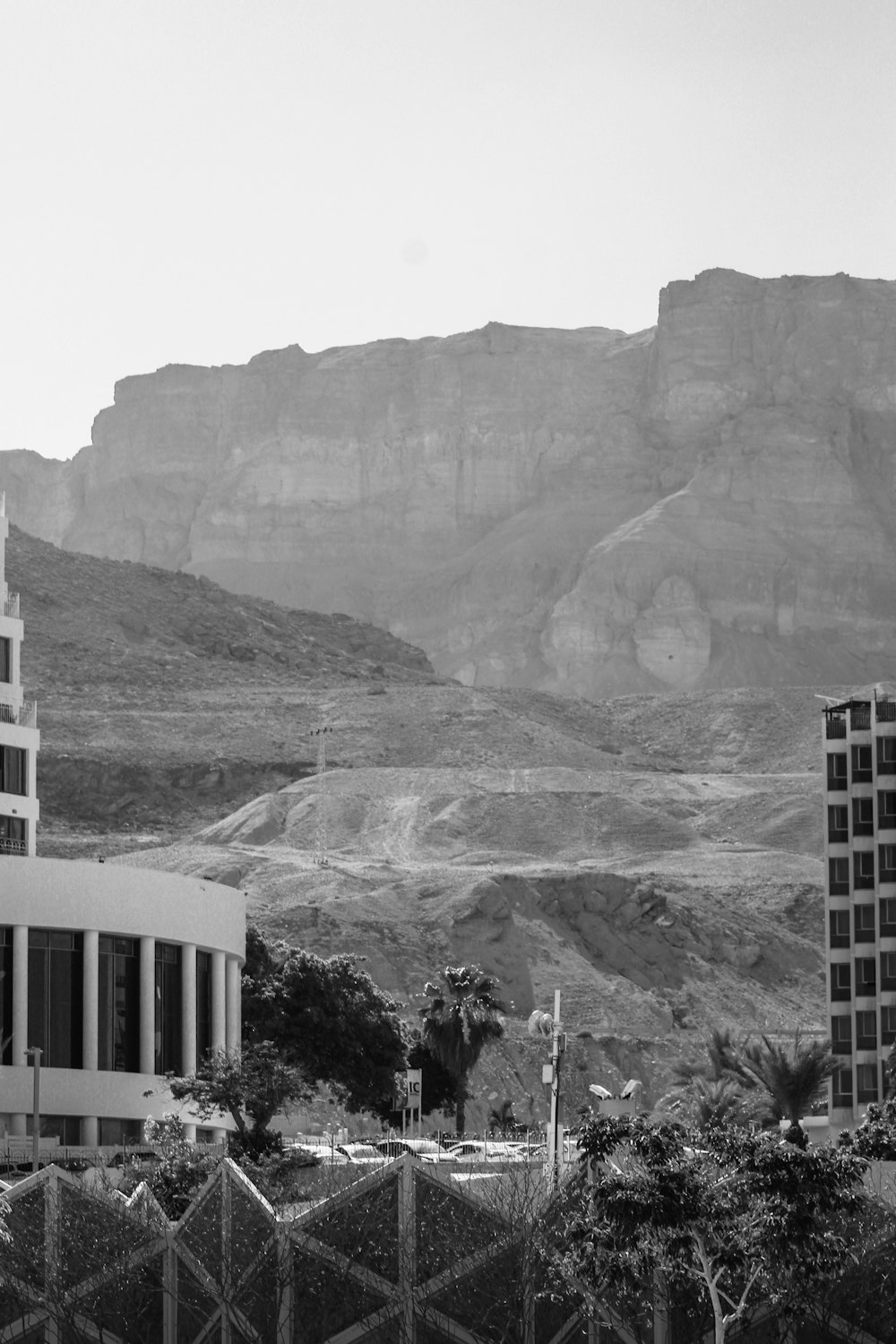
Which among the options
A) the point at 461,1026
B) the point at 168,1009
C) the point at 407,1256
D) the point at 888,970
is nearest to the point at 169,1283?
the point at 407,1256

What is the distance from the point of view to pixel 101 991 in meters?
91.6

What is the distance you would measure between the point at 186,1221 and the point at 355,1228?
3991mm

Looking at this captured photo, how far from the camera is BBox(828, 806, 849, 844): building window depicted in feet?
408

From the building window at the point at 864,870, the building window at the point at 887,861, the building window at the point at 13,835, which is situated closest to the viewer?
the building window at the point at 13,835

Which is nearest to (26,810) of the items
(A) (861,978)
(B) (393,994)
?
(A) (861,978)

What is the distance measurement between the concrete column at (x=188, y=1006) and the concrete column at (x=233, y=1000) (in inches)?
178

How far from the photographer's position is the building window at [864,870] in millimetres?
122062

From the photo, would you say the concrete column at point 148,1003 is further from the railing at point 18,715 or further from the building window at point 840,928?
the building window at point 840,928

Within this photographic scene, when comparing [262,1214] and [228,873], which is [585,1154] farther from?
[228,873]

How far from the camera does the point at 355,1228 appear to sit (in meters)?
A: 62.7

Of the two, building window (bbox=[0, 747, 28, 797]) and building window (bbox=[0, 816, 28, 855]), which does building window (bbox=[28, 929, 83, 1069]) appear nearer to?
building window (bbox=[0, 816, 28, 855])

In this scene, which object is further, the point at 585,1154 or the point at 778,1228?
the point at 585,1154

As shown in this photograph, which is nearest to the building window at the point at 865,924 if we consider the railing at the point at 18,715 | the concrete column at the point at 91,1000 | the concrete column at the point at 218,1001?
the concrete column at the point at 218,1001

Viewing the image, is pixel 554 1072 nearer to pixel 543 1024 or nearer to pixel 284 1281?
pixel 543 1024
